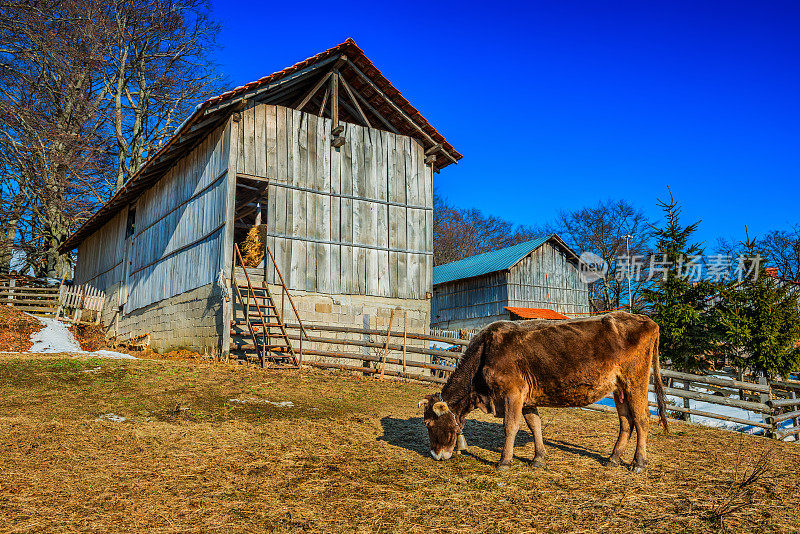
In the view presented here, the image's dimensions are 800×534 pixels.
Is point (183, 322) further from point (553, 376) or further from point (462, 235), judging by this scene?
point (462, 235)

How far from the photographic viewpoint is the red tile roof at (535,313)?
30741 millimetres

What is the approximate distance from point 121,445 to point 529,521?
195 inches

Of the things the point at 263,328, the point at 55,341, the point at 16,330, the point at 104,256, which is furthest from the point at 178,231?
the point at 104,256

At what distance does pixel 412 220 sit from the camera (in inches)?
712

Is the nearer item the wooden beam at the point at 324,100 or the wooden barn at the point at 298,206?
the wooden barn at the point at 298,206

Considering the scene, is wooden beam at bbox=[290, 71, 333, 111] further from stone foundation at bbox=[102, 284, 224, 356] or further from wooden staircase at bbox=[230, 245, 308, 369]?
stone foundation at bbox=[102, 284, 224, 356]

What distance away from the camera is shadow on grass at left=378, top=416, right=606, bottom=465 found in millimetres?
7406

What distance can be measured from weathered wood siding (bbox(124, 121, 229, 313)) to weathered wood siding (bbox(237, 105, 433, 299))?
139 cm

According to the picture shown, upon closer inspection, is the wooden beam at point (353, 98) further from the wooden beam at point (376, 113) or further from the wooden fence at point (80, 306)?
the wooden fence at point (80, 306)

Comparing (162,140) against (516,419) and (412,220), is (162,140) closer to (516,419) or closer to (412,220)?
(412,220)

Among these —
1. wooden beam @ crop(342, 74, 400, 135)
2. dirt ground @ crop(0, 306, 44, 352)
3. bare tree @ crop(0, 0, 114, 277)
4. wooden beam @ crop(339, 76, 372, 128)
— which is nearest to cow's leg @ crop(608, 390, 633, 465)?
wooden beam @ crop(339, 76, 372, 128)

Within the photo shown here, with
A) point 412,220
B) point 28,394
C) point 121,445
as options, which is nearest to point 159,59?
point 412,220

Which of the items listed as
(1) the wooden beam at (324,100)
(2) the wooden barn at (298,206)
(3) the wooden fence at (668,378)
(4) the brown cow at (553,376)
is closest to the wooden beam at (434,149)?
(2) the wooden barn at (298,206)

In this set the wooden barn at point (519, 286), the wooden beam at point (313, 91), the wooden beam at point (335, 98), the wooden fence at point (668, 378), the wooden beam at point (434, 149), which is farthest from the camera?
the wooden barn at point (519, 286)
